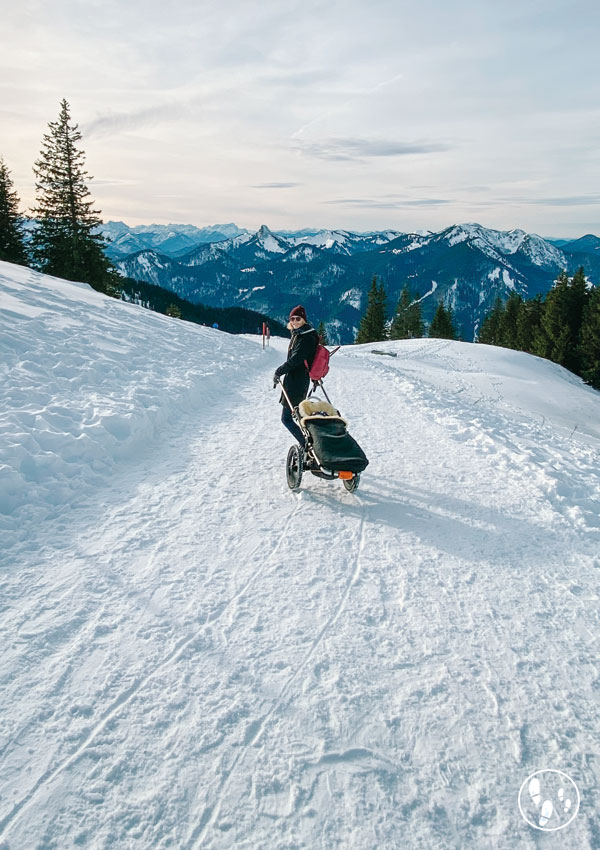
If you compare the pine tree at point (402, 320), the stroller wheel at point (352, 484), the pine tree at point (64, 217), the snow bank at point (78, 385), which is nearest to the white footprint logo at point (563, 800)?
the stroller wheel at point (352, 484)

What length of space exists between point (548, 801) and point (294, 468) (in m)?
4.79

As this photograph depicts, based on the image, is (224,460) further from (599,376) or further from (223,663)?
(599,376)

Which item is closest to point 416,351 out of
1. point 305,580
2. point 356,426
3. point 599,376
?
point 599,376

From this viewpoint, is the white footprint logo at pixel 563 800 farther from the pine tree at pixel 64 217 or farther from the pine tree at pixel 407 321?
the pine tree at pixel 407 321

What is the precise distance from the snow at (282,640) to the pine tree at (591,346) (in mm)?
42810

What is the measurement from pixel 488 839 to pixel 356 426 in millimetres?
8179

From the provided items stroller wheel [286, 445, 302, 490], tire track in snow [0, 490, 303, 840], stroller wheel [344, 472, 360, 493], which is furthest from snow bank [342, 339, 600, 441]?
tire track in snow [0, 490, 303, 840]

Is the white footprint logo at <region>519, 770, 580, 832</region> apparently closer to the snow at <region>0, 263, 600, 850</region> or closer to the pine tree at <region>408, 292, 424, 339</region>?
the snow at <region>0, 263, 600, 850</region>

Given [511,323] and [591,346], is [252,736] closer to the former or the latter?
[591,346]

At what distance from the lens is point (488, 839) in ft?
8.34

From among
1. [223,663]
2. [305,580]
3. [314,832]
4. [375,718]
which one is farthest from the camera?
[305,580]

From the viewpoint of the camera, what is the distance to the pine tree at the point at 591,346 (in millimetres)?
44094

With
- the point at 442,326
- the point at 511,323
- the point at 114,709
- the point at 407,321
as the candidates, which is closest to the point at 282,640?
the point at 114,709

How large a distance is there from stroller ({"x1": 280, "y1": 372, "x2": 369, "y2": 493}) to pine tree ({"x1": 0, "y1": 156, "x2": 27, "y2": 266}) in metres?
35.1
